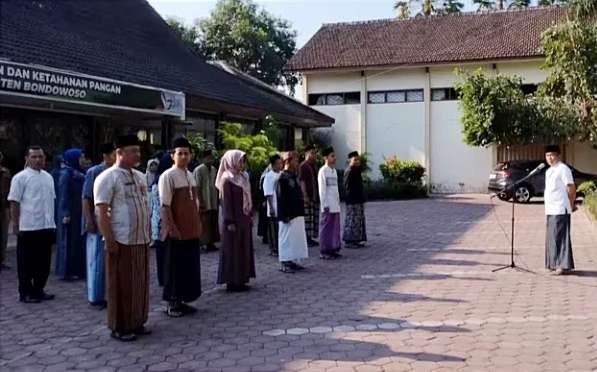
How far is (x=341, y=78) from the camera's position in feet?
99.3

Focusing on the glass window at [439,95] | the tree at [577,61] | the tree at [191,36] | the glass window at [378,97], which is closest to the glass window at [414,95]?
the glass window at [439,95]

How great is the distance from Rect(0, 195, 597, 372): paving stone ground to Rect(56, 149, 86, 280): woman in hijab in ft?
1.05

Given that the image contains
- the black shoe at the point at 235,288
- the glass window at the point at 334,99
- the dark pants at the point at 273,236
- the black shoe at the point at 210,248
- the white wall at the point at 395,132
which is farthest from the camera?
the glass window at the point at 334,99

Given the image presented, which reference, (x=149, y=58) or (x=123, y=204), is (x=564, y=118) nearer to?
(x=149, y=58)

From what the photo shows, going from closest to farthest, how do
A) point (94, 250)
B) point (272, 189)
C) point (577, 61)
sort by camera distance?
point (94, 250) → point (272, 189) → point (577, 61)

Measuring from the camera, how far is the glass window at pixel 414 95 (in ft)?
95.6

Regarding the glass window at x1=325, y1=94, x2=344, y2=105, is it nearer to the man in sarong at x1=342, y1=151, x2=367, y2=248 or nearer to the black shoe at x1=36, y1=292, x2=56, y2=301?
the man in sarong at x1=342, y1=151, x2=367, y2=248

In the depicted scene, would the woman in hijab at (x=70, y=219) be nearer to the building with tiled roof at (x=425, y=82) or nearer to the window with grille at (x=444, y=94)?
the building with tiled roof at (x=425, y=82)

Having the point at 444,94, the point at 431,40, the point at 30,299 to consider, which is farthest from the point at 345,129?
the point at 30,299

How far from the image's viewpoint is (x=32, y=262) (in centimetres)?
762

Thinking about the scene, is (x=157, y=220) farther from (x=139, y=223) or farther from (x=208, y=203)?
(x=139, y=223)

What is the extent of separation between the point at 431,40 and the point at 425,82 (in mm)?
2277

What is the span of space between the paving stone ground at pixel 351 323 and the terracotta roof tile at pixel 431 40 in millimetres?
19049

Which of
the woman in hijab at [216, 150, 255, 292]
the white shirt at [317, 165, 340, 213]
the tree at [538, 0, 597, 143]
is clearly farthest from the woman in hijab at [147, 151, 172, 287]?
the tree at [538, 0, 597, 143]
